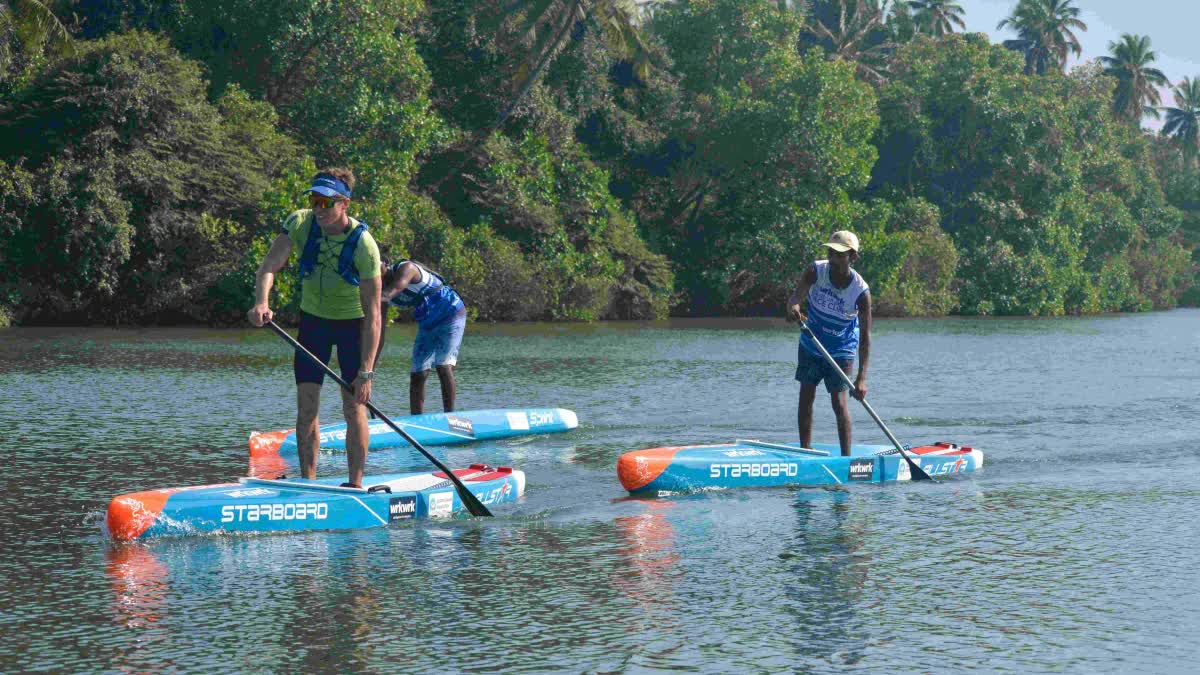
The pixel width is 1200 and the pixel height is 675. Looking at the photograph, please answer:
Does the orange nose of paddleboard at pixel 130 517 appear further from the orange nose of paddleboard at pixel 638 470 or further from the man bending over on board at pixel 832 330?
the man bending over on board at pixel 832 330

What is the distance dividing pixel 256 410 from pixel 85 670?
1123 cm

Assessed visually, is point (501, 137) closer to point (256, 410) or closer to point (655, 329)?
point (655, 329)

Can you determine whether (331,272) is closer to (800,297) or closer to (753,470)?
(753,470)

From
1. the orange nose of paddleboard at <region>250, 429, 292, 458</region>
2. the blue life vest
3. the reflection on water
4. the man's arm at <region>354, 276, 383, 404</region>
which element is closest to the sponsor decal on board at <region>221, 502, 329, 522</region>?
the man's arm at <region>354, 276, 383, 404</region>

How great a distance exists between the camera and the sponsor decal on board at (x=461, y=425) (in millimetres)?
13875

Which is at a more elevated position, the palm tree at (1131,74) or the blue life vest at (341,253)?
the palm tree at (1131,74)

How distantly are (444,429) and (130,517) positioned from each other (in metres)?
5.81

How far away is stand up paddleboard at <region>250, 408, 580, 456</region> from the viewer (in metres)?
12.7

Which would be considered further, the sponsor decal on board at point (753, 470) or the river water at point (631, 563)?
the sponsor decal on board at point (753, 470)

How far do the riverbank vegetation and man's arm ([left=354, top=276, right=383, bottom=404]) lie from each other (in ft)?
80.2

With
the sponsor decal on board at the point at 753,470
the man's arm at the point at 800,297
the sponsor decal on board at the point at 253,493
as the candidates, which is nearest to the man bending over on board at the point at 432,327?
the man's arm at the point at 800,297

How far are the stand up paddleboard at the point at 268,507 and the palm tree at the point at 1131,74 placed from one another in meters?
92.4

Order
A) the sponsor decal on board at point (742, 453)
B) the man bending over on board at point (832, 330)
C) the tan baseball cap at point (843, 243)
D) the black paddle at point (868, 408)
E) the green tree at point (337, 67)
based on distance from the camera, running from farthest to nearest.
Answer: the green tree at point (337, 67) < the man bending over on board at point (832, 330) < the black paddle at point (868, 408) < the tan baseball cap at point (843, 243) < the sponsor decal on board at point (742, 453)

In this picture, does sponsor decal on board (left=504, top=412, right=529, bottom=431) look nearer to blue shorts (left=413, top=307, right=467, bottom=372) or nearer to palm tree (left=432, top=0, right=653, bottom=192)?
blue shorts (left=413, top=307, right=467, bottom=372)
